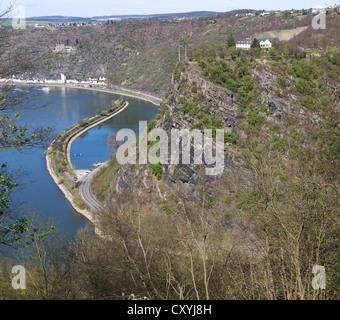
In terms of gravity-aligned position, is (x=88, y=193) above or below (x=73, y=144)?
below

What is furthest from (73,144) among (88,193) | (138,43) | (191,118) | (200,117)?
(138,43)

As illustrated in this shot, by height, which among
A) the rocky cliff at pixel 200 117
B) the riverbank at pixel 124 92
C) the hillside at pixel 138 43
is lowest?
the rocky cliff at pixel 200 117

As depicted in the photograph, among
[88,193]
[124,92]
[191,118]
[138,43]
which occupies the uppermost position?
[138,43]

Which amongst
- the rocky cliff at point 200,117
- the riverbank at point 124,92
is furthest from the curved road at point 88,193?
the riverbank at point 124,92

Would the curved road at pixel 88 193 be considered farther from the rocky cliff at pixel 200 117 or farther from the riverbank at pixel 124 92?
the riverbank at pixel 124 92

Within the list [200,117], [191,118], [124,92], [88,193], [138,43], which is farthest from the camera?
[138,43]

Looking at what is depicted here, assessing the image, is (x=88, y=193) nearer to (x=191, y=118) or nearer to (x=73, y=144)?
(x=191, y=118)
